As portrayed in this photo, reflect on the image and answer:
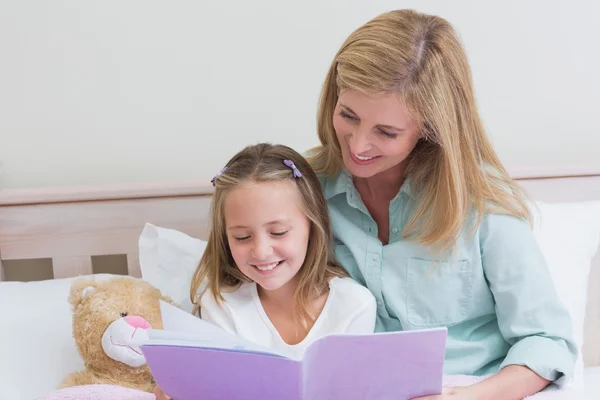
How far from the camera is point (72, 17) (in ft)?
5.32

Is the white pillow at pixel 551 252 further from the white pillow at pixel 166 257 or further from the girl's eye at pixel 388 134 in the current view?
the girl's eye at pixel 388 134

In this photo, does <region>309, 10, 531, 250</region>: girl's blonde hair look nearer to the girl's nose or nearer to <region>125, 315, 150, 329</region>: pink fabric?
the girl's nose

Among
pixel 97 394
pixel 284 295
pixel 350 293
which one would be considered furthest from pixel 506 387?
pixel 97 394

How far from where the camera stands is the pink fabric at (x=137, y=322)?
1312 millimetres

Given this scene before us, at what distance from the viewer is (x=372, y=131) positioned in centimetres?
121

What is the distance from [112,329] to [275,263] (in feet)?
1.09

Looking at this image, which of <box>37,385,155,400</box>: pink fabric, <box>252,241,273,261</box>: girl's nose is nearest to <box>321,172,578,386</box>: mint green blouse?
<box>252,241,273,261</box>: girl's nose

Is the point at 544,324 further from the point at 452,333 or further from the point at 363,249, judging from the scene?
the point at 363,249

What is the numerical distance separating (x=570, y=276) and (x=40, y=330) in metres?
1.15

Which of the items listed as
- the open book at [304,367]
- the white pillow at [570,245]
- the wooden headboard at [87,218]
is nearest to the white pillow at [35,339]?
the wooden headboard at [87,218]

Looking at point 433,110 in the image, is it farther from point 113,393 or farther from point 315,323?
point 113,393

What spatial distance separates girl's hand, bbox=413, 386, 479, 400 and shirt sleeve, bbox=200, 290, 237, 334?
397 mm

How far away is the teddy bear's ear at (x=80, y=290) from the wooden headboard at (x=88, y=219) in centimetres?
27

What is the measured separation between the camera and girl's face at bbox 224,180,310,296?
1.23 meters
